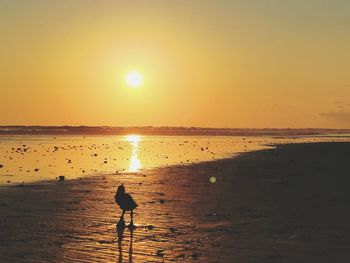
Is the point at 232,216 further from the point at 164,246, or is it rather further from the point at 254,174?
the point at 254,174

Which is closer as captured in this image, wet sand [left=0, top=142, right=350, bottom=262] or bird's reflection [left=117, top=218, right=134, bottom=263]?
bird's reflection [left=117, top=218, right=134, bottom=263]

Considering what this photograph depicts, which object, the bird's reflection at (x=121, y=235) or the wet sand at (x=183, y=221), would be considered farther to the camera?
the wet sand at (x=183, y=221)

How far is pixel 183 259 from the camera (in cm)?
1248

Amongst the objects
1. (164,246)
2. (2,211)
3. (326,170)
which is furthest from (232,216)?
(326,170)

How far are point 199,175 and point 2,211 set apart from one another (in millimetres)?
16519

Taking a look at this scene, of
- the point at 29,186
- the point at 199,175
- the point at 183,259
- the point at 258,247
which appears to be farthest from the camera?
the point at 199,175

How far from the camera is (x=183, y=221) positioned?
17.4m

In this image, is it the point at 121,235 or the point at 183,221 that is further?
the point at 183,221

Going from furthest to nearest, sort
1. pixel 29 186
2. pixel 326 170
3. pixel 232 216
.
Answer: pixel 326 170 < pixel 29 186 < pixel 232 216

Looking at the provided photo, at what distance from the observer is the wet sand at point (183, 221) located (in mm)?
13000

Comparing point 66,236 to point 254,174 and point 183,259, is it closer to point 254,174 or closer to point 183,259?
point 183,259

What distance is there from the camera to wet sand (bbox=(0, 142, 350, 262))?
42.7ft

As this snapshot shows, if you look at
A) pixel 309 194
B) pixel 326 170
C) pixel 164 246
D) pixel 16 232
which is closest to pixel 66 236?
pixel 16 232

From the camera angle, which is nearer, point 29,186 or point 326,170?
point 29,186
